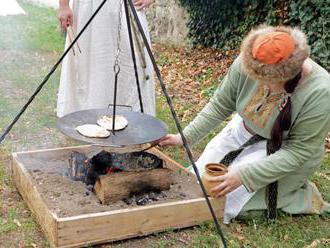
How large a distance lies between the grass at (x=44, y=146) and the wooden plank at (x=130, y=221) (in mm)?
62

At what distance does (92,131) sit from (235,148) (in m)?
1.01

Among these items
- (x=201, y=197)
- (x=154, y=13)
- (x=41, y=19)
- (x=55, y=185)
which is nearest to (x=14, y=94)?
(x=55, y=185)

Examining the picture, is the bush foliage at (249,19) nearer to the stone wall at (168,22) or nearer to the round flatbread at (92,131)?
the stone wall at (168,22)

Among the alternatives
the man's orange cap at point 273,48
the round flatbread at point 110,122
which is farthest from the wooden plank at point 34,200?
the man's orange cap at point 273,48

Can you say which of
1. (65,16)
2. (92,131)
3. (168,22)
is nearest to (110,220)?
(92,131)

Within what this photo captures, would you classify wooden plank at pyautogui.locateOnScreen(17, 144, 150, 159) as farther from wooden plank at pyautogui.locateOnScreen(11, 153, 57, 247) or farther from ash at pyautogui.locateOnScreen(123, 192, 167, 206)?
ash at pyautogui.locateOnScreen(123, 192, 167, 206)

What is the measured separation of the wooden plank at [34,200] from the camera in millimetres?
2973

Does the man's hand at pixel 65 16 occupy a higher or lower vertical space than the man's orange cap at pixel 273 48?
lower

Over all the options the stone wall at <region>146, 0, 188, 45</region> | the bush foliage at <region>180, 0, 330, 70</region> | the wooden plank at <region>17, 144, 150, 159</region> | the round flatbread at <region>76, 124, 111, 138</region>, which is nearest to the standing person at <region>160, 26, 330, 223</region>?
the round flatbread at <region>76, 124, 111, 138</region>

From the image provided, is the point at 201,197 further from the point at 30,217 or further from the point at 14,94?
the point at 14,94

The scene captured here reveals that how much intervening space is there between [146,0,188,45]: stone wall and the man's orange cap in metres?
6.36

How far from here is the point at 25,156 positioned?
3.84 meters

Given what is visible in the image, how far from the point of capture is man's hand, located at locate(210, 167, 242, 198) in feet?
10.6

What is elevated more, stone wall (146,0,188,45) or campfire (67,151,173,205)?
campfire (67,151,173,205)
